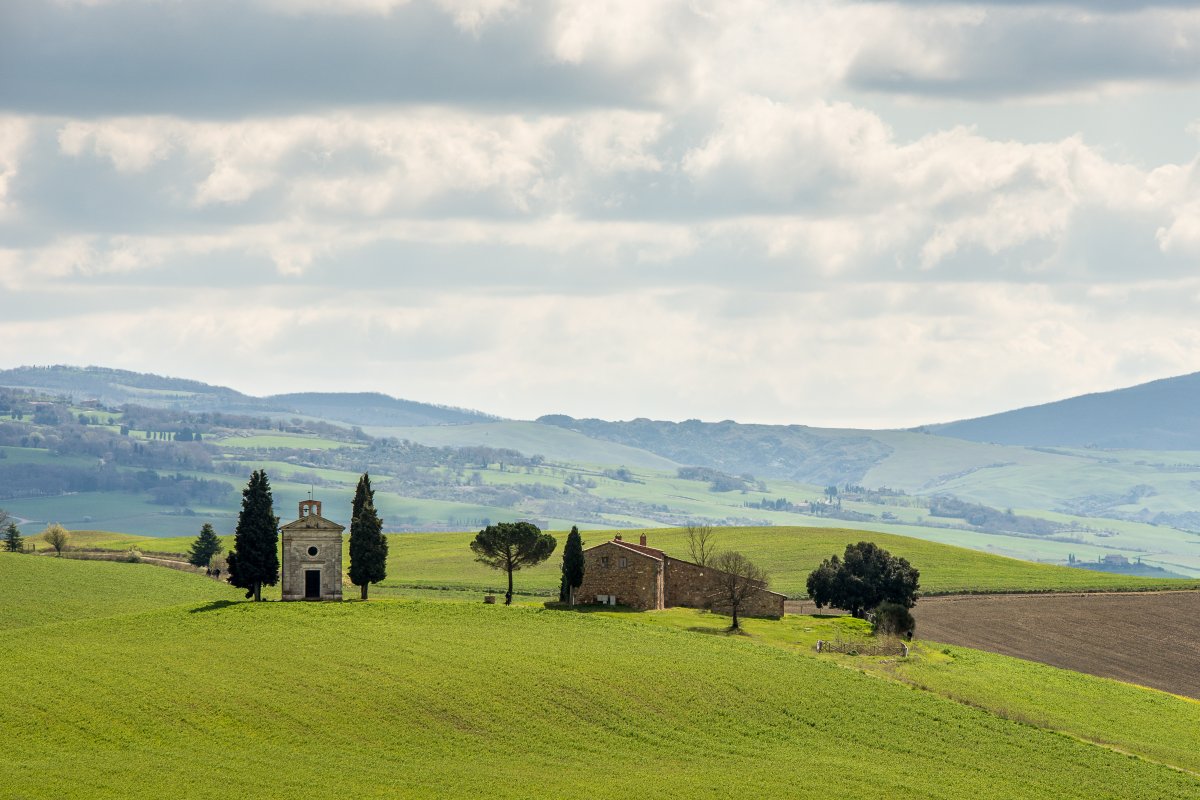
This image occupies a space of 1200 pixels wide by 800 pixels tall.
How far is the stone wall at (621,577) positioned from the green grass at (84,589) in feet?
96.5

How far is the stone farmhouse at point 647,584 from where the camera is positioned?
12056 cm

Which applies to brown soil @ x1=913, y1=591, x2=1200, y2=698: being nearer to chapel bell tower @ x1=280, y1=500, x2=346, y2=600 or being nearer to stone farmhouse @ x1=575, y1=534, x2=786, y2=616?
stone farmhouse @ x1=575, y1=534, x2=786, y2=616

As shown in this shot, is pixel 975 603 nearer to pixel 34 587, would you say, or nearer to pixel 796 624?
pixel 796 624

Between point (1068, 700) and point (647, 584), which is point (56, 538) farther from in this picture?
point (1068, 700)

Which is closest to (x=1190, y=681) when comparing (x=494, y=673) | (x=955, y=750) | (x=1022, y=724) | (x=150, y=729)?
→ (x=1022, y=724)

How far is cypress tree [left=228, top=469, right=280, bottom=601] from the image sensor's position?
4486 inches

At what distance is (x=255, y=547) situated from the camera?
113875 millimetres

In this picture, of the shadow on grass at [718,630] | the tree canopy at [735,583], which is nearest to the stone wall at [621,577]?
the tree canopy at [735,583]

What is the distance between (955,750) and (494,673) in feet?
83.9

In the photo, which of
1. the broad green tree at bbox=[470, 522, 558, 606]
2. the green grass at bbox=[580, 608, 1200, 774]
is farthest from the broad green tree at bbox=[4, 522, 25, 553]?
the green grass at bbox=[580, 608, 1200, 774]

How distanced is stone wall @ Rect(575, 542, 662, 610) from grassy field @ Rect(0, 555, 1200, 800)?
13956 millimetres

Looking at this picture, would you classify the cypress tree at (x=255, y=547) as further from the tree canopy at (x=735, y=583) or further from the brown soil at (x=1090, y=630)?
the brown soil at (x=1090, y=630)

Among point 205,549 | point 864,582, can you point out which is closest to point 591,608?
point 864,582

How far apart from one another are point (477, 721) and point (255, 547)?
34.4 m
